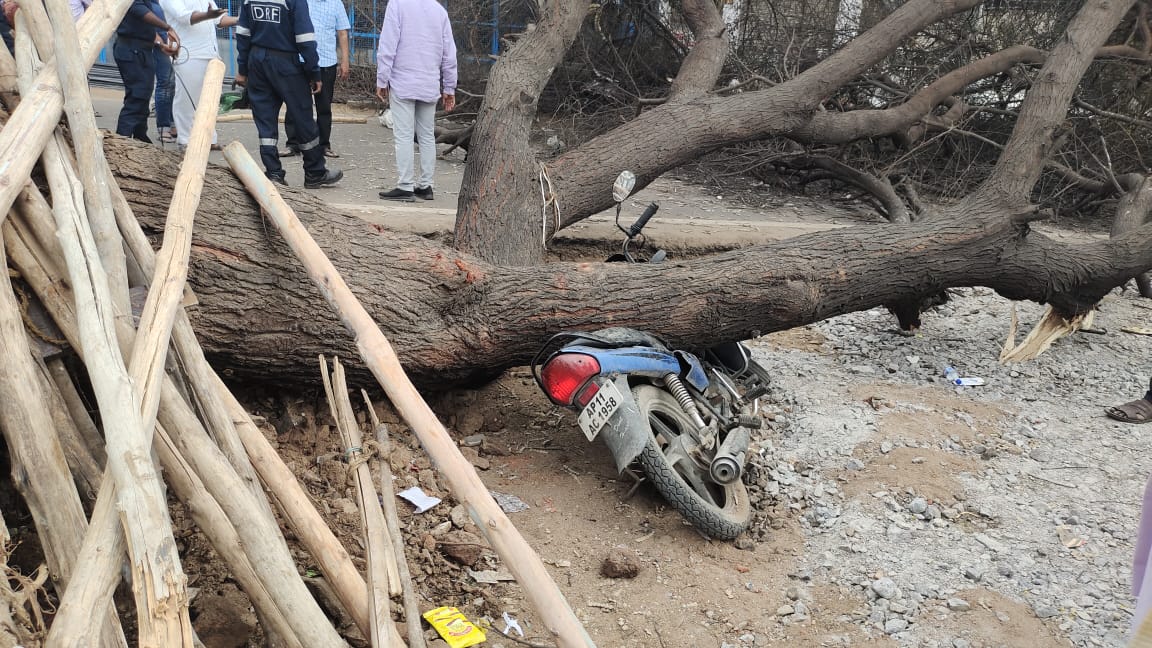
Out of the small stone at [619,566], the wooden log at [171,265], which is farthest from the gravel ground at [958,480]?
the wooden log at [171,265]

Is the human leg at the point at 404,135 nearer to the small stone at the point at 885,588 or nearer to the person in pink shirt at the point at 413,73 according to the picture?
the person in pink shirt at the point at 413,73

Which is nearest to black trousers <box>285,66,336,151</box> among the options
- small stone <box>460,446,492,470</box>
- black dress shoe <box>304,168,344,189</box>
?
black dress shoe <box>304,168,344,189</box>

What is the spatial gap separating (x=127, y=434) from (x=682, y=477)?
1982mm

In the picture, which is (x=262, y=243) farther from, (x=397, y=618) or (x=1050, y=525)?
(x=1050, y=525)

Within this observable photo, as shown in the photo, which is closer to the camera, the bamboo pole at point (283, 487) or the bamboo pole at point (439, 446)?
the bamboo pole at point (439, 446)

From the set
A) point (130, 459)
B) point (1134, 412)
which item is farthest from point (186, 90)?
point (1134, 412)

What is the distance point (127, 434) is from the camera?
68.1 inches

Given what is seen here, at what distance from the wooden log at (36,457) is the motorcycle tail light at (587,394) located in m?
1.64

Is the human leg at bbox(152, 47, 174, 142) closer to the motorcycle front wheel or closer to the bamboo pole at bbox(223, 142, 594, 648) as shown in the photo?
the bamboo pole at bbox(223, 142, 594, 648)

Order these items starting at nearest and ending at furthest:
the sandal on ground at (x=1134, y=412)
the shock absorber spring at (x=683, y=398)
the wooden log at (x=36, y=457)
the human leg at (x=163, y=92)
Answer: the wooden log at (x=36, y=457), the shock absorber spring at (x=683, y=398), the sandal on ground at (x=1134, y=412), the human leg at (x=163, y=92)

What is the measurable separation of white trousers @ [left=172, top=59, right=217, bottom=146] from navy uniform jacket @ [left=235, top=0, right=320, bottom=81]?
51 centimetres

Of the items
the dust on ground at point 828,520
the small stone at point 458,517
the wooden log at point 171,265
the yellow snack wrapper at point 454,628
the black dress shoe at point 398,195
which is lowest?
the dust on ground at point 828,520

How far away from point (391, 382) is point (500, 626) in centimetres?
80

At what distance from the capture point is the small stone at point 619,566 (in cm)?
282
